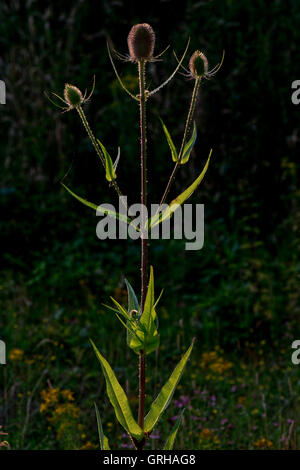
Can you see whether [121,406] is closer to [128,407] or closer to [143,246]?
[128,407]

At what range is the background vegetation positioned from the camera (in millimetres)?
2604

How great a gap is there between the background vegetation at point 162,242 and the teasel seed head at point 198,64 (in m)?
1.45

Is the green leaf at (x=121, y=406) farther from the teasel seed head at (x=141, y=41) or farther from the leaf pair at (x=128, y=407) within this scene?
the teasel seed head at (x=141, y=41)

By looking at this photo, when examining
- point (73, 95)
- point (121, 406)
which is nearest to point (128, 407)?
point (121, 406)

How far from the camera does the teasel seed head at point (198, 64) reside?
1.44 m

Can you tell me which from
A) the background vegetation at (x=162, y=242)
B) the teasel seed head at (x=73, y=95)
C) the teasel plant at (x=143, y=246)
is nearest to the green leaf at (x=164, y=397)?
the teasel plant at (x=143, y=246)

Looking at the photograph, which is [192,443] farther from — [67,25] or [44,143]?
[67,25]

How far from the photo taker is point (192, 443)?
235 centimetres

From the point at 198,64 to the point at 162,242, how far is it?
2.41 m

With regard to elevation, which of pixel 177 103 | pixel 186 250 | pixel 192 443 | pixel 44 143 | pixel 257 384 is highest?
pixel 177 103

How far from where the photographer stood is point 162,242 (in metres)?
3.81

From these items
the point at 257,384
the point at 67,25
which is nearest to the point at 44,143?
the point at 67,25

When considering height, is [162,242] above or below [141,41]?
below

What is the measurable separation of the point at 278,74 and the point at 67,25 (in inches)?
65.1
